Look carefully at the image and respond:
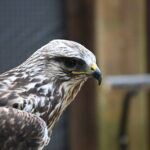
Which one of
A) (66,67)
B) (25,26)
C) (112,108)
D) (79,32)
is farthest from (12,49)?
(66,67)

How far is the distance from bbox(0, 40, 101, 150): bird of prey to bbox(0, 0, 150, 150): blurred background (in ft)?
7.30

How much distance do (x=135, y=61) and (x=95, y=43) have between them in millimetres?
397

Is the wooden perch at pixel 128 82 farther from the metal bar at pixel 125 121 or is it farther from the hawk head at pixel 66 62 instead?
the hawk head at pixel 66 62

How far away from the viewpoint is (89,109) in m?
6.02

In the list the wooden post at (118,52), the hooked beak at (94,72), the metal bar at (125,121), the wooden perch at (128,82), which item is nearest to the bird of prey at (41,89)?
the hooked beak at (94,72)

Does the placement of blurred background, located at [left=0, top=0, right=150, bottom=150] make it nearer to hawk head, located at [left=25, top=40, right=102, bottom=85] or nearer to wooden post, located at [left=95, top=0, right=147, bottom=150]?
wooden post, located at [left=95, top=0, right=147, bottom=150]

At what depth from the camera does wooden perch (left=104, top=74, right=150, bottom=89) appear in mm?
5258

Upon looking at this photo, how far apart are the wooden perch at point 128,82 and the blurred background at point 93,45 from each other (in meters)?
0.32

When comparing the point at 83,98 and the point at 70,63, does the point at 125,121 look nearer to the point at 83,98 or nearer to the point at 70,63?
the point at 83,98

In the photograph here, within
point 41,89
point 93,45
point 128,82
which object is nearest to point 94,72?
point 41,89

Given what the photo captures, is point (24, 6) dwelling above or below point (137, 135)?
above

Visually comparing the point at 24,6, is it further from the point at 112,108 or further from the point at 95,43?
the point at 112,108

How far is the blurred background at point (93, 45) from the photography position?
5.68 meters

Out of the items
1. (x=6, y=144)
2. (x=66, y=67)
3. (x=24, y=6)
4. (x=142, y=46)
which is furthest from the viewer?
(x=142, y=46)
